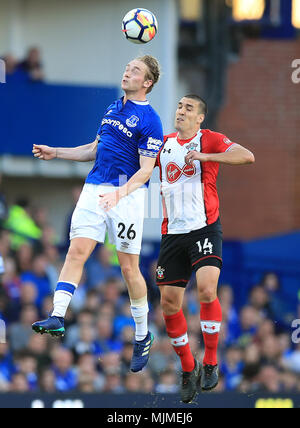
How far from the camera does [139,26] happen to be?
988cm

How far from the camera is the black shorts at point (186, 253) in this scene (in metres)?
10.0

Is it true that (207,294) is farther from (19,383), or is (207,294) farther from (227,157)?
(19,383)

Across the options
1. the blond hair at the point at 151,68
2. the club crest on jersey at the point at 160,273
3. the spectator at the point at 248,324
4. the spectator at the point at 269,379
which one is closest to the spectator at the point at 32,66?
the spectator at the point at 248,324

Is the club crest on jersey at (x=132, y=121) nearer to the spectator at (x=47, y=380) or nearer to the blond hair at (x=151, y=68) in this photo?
the blond hair at (x=151, y=68)

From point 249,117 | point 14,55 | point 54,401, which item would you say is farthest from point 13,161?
point 54,401

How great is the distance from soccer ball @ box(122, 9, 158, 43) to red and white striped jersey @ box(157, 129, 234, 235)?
1.04m

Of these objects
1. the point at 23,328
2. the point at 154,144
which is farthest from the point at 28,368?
the point at 154,144

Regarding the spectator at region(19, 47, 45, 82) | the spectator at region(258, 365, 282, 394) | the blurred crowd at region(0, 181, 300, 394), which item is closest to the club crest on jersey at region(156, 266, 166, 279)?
the blurred crowd at region(0, 181, 300, 394)

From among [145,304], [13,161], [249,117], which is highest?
[249,117]

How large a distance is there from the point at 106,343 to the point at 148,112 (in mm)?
5529

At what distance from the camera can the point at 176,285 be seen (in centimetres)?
1019

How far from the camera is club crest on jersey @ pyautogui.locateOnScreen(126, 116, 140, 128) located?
390 inches

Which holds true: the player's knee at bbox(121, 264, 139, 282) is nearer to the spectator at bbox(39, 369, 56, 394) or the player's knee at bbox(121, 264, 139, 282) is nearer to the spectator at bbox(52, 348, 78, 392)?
the spectator at bbox(39, 369, 56, 394)
